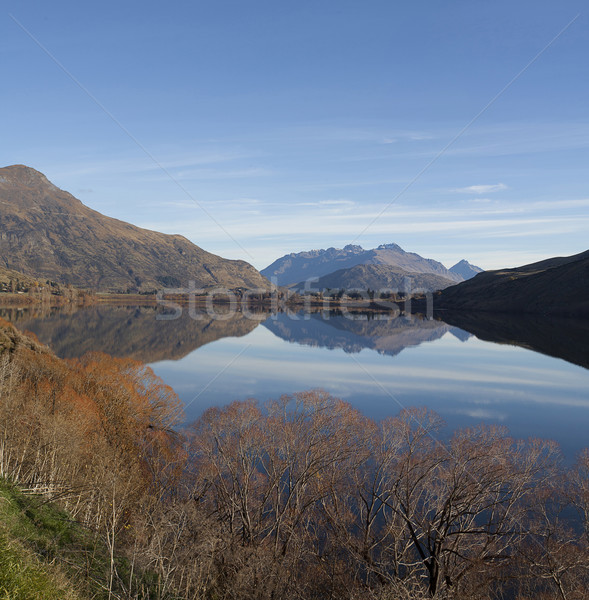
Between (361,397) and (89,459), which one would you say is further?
(361,397)

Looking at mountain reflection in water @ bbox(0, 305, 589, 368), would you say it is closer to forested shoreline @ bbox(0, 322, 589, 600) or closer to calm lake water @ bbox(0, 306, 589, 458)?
calm lake water @ bbox(0, 306, 589, 458)

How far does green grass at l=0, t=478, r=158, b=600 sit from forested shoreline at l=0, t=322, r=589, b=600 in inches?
21.3

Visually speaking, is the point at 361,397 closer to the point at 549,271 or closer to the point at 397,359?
the point at 397,359

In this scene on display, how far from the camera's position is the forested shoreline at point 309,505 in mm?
18281

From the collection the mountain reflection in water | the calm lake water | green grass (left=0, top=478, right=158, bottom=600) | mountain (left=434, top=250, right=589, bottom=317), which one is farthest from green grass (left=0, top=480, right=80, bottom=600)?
mountain (left=434, top=250, right=589, bottom=317)

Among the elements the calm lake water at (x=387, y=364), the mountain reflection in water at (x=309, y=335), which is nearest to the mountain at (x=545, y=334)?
the mountain reflection in water at (x=309, y=335)

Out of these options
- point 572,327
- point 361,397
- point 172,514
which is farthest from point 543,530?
point 572,327

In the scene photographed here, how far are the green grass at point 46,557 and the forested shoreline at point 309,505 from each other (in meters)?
0.54

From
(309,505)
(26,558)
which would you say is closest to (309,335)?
(309,505)

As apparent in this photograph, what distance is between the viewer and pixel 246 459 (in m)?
25.3

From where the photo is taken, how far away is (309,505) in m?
23.0

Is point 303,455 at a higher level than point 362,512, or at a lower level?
higher

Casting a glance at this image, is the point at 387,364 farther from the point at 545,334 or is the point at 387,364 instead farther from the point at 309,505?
the point at 545,334

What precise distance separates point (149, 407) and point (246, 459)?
2116 cm
